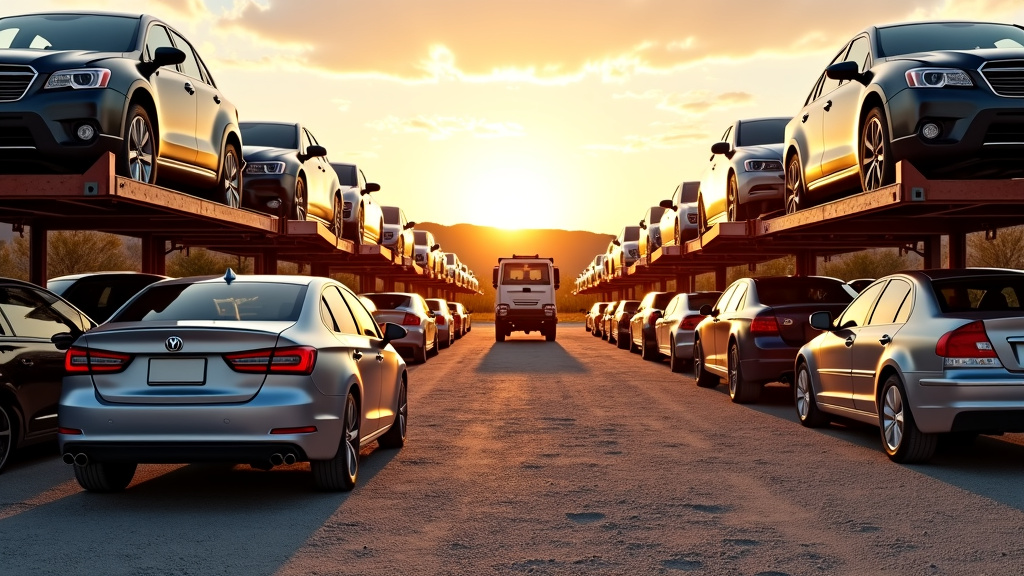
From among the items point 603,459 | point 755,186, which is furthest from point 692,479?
point 755,186

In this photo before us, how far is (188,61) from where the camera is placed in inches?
504

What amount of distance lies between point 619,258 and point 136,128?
33663 mm

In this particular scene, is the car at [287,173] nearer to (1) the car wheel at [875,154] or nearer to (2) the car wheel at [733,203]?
(2) the car wheel at [733,203]

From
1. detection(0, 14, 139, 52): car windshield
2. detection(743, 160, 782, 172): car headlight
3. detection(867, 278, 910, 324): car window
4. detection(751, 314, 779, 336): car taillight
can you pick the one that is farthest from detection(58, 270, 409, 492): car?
detection(743, 160, 782, 172): car headlight

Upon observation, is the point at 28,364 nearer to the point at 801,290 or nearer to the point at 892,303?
the point at 892,303

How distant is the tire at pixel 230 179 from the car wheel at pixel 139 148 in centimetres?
240

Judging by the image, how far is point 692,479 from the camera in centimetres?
787

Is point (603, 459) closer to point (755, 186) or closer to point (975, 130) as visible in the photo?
point (975, 130)

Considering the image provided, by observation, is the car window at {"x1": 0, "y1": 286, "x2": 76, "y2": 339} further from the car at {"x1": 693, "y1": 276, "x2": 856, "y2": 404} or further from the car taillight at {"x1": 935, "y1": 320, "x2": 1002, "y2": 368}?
the car at {"x1": 693, "y1": 276, "x2": 856, "y2": 404}

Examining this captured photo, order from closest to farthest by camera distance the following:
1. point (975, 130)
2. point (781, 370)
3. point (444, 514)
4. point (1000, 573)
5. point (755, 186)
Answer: point (1000, 573) → point (444, 514) → point (975, 130) → point (781, 370) → point (755, 186)

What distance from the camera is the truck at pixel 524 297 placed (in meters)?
36.3

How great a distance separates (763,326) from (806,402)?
195 cm

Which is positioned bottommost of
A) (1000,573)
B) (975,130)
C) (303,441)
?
(1000,573)

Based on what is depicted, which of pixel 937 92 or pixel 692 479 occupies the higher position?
pixel 937 92
